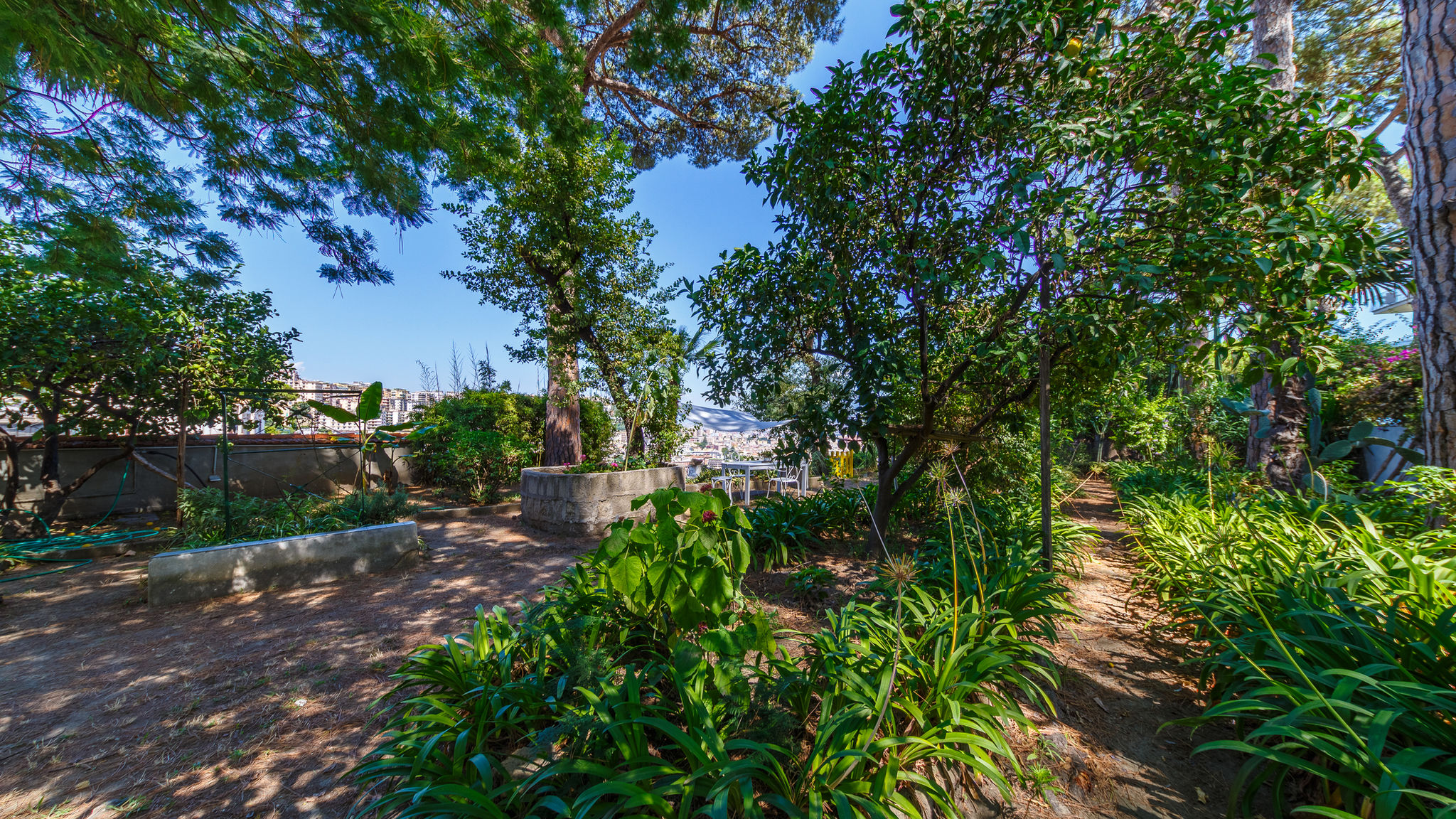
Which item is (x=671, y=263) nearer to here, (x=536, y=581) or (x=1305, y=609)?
(x=536, y=581)

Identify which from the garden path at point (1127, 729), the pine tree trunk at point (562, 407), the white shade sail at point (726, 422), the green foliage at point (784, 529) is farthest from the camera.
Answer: the white shade sail at point (726, 422)

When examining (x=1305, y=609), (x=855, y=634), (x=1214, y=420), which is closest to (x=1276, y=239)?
(x=1305, y=609)

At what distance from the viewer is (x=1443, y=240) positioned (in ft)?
8.02

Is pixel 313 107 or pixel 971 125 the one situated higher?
pixel 313 107

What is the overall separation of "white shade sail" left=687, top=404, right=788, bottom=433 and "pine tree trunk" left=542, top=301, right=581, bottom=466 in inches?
81.9

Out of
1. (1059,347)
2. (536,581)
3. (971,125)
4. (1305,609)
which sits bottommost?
(536,581)

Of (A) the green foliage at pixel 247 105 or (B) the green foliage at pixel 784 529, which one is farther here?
(B) the green foliage at pixel 784 529

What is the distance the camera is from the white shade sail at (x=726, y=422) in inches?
342

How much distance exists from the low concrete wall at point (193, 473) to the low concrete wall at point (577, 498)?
359 centimetres

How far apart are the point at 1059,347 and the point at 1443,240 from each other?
1.76m

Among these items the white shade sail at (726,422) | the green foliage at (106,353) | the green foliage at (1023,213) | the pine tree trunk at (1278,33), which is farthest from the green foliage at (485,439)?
the pine tree trunk at (1278,33)

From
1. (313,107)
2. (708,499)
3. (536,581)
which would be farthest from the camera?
(536,581)

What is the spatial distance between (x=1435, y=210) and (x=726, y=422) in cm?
797

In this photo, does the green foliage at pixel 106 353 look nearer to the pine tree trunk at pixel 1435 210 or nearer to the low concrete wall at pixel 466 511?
the low concrete wall at pixel 466 511
